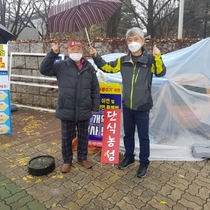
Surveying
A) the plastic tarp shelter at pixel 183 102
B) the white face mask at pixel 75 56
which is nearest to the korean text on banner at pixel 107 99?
the plastic tarp shelter at pixel 183 102

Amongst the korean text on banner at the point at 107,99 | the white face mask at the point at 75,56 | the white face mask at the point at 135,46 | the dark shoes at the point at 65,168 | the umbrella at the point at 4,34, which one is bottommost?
the dark shoes at the point at 65,168

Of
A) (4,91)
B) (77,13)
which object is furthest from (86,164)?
(4,91)

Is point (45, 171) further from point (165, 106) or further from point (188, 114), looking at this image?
point (188, 114)

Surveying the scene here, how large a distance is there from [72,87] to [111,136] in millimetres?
994

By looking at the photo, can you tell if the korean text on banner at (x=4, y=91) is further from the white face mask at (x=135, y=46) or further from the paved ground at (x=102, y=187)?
the white face mask at (x=135, y=46)

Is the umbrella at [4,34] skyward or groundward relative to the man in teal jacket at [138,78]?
skyward

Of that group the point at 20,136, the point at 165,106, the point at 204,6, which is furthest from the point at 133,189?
the point at 204,6

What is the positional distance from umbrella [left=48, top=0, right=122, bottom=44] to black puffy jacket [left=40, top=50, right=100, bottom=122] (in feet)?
1.73

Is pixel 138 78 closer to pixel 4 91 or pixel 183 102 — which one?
pixel 183 102

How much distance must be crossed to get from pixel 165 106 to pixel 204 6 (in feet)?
51.7

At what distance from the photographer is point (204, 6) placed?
16.5 metres

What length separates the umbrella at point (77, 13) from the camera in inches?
118

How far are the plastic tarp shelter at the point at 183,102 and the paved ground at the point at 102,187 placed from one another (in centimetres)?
35

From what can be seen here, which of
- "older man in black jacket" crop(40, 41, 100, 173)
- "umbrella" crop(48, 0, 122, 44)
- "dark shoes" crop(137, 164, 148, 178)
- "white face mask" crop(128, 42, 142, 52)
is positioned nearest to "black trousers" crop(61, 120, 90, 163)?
"older man in black jacket" crop(40, 41, 100, 173)
